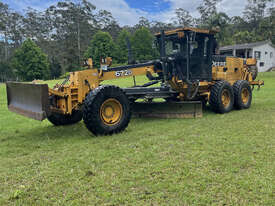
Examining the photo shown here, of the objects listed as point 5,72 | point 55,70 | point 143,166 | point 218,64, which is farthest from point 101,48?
point 143,166

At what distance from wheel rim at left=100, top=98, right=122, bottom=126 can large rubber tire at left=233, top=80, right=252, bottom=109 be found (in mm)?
4739

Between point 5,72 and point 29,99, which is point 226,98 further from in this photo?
point 5,72

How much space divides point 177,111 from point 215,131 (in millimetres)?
1893

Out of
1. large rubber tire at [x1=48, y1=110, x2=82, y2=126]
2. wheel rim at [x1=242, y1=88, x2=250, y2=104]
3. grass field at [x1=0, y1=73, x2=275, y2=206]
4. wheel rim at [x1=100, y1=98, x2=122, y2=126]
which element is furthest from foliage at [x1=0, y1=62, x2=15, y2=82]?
wheel rim at [x1=100, y1=98, x2=122, y2=126]

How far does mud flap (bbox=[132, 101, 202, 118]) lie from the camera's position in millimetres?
7891

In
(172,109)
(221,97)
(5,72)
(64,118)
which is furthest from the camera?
(5,72)

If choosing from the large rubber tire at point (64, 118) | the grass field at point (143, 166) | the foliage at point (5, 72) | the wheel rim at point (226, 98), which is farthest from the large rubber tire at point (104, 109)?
the foliage at point (5, 72)

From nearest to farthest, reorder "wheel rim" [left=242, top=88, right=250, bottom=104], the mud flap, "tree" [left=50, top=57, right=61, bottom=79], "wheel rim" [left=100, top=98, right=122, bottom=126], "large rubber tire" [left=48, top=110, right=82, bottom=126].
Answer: "wheel rim" [left=100, top=98, right=122, bottom=126]
"large rubber tire" [left=48, top=110, right=82, bottom=126]
the mud flap
"wheel rim" [left=242, top=88, right=250, bottom=104]
"tree" [left=50, top=57, right=61, bottom=79]

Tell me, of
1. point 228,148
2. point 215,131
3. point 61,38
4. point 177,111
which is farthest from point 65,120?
point 61,38

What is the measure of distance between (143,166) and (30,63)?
53067mm

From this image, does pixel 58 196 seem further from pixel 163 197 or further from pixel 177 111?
pixel 177 111

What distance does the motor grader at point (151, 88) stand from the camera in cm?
580

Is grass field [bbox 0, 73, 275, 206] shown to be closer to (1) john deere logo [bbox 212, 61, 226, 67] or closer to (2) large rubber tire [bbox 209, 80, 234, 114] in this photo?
(2) large rubber tire [bbox 209, 80, 234, 114]

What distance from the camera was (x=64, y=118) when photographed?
7355 millimetres
